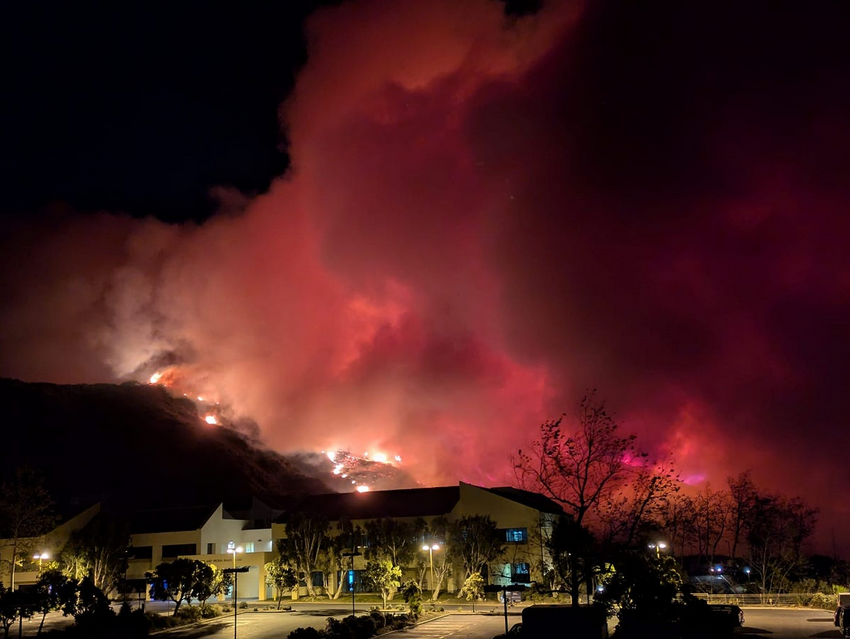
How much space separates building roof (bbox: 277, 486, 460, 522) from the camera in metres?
62.2

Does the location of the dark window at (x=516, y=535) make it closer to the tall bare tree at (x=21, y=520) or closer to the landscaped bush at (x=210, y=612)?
the landscaped bush at (x=210, y=612)

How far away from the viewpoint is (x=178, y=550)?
211 feet

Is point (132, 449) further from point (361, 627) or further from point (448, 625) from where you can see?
point (361, 627)

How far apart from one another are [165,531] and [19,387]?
106 metres

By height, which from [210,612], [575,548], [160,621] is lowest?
[210,612]

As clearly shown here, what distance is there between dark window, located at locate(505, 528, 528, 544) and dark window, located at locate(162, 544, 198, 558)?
2777 cm

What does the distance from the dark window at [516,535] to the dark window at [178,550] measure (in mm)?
27772

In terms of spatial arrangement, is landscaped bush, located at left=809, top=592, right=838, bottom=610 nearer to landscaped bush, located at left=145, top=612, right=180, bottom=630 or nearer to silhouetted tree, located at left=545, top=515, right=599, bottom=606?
silhouetted tree, located at left=545, top=515, right=599, bottom=606

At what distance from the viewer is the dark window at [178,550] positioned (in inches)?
2520

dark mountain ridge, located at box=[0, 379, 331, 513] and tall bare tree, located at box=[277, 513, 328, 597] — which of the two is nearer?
tall bare tree, located at box=[277, 513, 328, 597]

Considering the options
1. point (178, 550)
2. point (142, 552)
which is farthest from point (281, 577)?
point (142, 552)

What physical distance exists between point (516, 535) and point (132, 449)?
347 ft

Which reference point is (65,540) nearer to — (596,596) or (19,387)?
(596,596)

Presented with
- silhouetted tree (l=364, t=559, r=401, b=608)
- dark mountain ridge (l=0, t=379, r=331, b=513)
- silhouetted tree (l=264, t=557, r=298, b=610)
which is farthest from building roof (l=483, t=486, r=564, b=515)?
dark mountain ridge (l=0, t=379, r=331, b=513)
